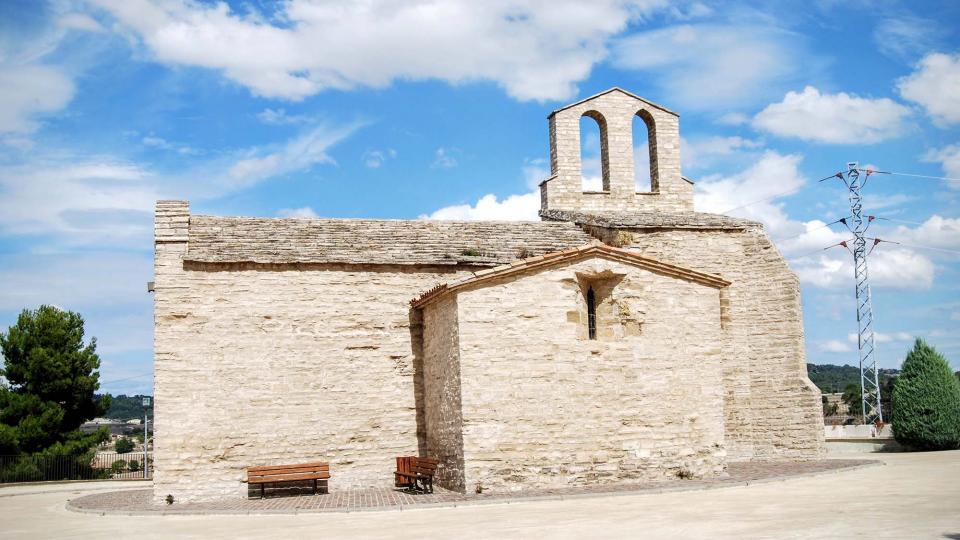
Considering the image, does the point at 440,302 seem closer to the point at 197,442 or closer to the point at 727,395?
the point at 197,442

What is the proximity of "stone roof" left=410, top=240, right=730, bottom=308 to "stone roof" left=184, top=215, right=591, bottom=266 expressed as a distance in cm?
189

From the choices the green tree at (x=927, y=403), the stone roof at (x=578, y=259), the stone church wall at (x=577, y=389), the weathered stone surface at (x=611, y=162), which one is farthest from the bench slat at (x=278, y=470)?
the green tree at (x=927, y=403)

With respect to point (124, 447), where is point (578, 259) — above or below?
above

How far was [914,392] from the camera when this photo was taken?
897 inches

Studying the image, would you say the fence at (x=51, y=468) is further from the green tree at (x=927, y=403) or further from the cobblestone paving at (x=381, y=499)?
the green tree at (x=927, y=403)

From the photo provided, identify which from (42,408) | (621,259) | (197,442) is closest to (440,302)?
(621,259)

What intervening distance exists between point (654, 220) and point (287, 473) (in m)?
10.6

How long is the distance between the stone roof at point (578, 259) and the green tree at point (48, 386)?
1834 centimetres

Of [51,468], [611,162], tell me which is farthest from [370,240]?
[51,468]

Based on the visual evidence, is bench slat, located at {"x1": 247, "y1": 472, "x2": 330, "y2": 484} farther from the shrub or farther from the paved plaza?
the shrub

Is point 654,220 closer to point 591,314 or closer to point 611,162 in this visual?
point 611,162

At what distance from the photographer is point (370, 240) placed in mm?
19203

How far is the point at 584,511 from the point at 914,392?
15110 mm

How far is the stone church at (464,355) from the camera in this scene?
15.7 m
